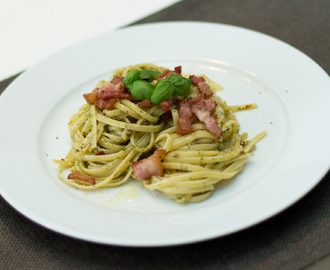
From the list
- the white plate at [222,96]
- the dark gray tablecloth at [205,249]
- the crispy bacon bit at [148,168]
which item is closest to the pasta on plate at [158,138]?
the crispy bacon bit at [148,168]

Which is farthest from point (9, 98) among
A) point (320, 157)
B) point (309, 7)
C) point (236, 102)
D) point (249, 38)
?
point (309, 7)

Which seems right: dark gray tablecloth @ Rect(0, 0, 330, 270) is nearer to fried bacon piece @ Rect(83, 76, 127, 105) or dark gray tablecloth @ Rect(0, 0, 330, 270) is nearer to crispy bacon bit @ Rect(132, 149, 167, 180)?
crispy bacon bit @ Rect(132, 149, 167, 180)

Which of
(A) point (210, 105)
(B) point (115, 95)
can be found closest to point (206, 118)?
(A) point (210, 105)

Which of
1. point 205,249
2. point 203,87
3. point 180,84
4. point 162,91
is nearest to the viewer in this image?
point 205,249

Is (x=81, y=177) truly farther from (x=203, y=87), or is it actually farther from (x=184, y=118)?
(x=203, y=87)

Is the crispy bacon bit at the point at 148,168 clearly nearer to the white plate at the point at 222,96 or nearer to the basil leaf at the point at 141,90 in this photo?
the white plate at the point at 222,96

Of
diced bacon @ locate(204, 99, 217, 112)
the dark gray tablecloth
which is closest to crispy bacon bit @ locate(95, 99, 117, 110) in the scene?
diced bacon @ locate(204, 99, 217, 112)

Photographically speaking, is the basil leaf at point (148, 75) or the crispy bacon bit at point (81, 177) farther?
the basil leaf at point (148, 75)
